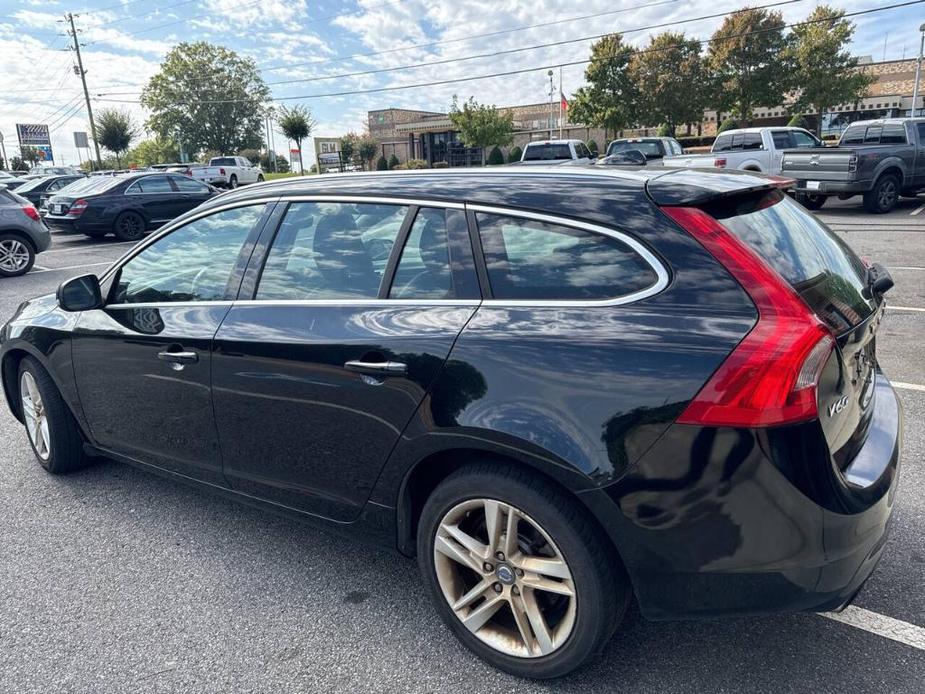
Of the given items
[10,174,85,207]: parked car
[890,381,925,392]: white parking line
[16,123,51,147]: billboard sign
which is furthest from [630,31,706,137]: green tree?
[16,123,51,147]: billboard sign

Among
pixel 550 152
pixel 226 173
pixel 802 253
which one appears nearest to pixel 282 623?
pixel 802 253

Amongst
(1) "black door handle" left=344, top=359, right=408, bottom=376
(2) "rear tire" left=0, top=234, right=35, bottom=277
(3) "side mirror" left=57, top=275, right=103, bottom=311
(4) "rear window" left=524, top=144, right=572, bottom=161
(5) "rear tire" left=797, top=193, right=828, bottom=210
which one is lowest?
(5) "rear tire" left=797, top=193, right=828, bottom=210

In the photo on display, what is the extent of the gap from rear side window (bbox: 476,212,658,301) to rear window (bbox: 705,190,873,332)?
34 cm

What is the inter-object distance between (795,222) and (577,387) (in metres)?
1.17

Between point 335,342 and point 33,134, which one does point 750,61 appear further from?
point 33,134

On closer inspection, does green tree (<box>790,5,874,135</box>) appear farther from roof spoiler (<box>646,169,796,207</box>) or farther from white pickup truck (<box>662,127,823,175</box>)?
roof spoiler (<box>646,169,796,207</box>)

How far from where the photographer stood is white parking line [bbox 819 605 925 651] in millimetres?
2424

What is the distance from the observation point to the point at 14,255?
1198 centimetres

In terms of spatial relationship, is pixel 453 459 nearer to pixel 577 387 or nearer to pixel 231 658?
pixel 577 387

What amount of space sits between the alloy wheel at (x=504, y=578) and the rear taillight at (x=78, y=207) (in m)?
16.2

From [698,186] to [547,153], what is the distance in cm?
2021

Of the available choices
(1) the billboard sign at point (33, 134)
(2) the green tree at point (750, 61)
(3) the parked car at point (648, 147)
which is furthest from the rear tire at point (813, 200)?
(1) the billboard sign at point (33, 134)

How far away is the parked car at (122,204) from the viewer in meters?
15.8

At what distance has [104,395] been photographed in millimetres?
3494
